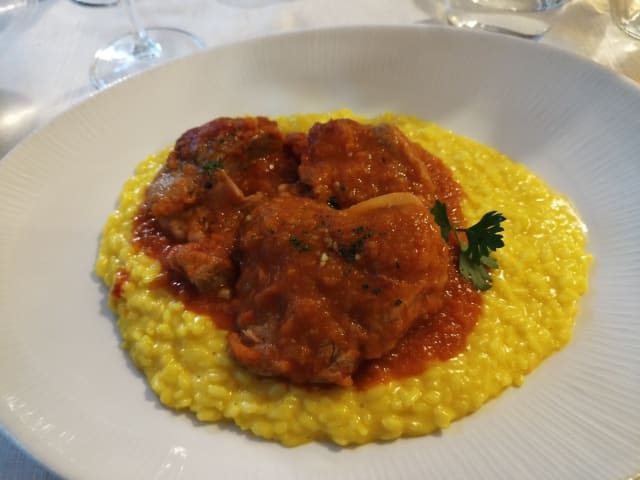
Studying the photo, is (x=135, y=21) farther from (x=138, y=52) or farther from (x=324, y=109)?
(x=324, y=109)

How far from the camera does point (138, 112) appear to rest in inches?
182

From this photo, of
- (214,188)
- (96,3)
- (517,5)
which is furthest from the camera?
(96,3)

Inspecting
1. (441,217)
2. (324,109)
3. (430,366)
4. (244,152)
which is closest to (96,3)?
(324,109)

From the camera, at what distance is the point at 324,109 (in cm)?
483

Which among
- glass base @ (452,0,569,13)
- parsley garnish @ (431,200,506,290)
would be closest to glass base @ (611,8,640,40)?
glass base @ (452,0,569,13)

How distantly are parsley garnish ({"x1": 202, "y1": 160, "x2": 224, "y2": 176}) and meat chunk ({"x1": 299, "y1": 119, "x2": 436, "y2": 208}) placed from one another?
569 millimetres

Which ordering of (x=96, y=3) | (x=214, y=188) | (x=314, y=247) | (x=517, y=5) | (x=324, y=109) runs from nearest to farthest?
(x=314, y=247) → (x=214, y=188) → (x=324, y=109) → (x=517, y=5) → (x=96, y=3)

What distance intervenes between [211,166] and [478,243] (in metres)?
1.86

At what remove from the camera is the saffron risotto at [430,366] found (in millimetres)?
2912

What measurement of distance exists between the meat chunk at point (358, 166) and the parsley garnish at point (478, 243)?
0.37 m

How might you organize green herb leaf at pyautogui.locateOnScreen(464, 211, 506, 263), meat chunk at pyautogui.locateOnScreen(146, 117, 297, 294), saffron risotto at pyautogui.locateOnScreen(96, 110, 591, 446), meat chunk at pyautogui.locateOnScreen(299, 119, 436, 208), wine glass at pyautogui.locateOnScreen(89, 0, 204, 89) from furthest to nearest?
wine glass at pyautogui.locateOnScreen(89, 0, 204, 89) → meat chunk at pyautogui.locateOnScreen(299, 119, 436, 208) → meat chunk at pyautogui.locateOnScreen(146, 117, 297, 294) → green herb leaf at pyautogui.locateOnScreen(464, 211, 506, 263) → saffron risotto at pyautogui.locateOnScreen(96, 110, 591, 446)

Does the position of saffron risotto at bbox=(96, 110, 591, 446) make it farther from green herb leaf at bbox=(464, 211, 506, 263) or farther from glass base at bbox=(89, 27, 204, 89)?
glass base at bbox=(89, 27, 204, 89)

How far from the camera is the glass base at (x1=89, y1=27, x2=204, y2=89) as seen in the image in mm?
5684

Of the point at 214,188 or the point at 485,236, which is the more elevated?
the point at 485,236
